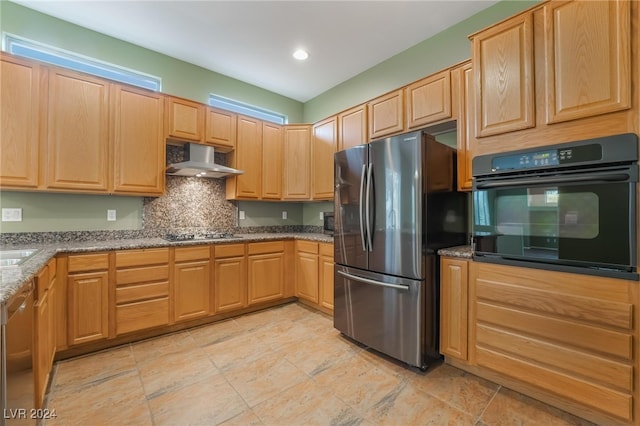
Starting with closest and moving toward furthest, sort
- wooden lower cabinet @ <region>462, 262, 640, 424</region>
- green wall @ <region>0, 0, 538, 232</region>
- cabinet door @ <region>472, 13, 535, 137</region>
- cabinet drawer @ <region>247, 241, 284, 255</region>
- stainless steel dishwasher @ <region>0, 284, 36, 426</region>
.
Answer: stainless steel dishwasher @ <region>0, 284, 36, 426</region> → wooden lower cabinet @ <region>462, 262, 640, 424</region> → cabinet door @ <region>472, 13, 535, 137</region> → green wall @ <region>0, 0, 538, 232</region> → cabinet drawer @ <region>247, 241, 284, 255</region>

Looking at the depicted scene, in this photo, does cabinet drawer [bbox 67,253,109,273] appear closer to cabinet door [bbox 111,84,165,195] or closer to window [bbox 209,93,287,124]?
cabinet door [bbox 111,84,165,195]

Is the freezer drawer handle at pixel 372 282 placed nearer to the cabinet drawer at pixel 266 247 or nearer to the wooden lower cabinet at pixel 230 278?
the cabinet drawer at pixel 266 247

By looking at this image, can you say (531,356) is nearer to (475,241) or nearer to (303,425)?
(475,241)

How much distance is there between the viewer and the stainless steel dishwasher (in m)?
0.95

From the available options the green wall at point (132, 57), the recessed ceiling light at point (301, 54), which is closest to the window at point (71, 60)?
the green wall at point (132, 57)

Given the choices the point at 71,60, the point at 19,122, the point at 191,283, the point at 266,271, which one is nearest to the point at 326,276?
the point at 266,271

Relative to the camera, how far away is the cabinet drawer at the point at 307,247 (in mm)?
3320

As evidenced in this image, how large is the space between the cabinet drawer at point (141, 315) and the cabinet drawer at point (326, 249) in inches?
64.8

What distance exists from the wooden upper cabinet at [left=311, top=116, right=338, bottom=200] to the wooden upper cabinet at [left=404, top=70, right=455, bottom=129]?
1.04m

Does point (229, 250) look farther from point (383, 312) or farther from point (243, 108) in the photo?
point (243, 108)

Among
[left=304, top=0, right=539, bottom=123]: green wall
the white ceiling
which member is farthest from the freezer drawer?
A: the white ceiling

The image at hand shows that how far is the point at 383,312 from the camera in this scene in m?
2.26

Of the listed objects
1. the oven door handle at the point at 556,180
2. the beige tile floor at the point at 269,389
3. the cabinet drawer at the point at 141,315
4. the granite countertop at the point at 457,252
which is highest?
the oven door handle at the point at 556,180

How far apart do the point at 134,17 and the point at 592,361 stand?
14.2 ft
